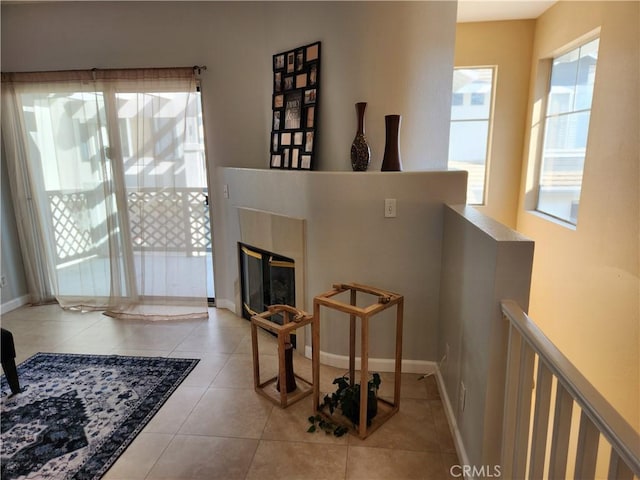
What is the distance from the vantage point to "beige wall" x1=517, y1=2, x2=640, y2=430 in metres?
2.67

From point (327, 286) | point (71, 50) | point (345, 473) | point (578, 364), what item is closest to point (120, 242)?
point (71, 50)

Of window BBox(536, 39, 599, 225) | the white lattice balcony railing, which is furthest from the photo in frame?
window BBox(536, 39, 599, 225)

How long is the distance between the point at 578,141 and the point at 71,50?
176 inches

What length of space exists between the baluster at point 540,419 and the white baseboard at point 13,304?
427cm

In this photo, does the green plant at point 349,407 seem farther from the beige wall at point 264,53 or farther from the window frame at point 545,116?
the window frame at point 545,116

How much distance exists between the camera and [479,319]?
155cm

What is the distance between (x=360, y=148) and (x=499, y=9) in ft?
7.99

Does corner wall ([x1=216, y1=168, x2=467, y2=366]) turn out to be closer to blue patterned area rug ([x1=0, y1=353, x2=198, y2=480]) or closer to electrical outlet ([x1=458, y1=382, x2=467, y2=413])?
electrical outlet ([x1=458, y1=382, x2=467, y2=413])

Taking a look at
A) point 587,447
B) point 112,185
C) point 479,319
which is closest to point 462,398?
point 479,319

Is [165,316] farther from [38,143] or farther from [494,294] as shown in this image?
[494,294]

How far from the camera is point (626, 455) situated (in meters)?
0.72

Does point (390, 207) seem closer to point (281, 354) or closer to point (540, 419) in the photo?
point (281, 354)

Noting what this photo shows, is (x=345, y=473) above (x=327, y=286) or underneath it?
underneath

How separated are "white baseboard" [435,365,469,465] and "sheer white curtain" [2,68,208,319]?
6.99 feet
